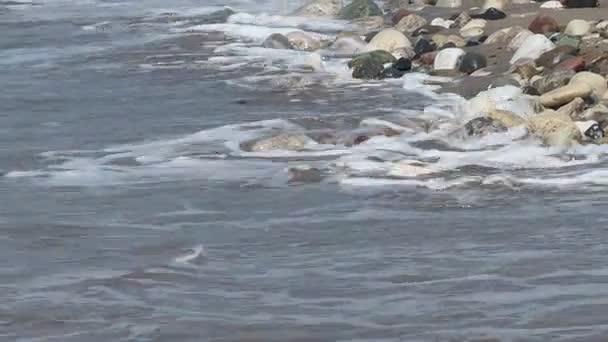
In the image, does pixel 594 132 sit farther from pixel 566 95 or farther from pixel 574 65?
pixel 574 65

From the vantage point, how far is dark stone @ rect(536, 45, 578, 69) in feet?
39.6

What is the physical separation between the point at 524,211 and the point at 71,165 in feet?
10.2

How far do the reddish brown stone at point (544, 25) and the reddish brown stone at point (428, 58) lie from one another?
1.14m

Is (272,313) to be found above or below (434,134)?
above

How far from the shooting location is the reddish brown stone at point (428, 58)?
1316 cm

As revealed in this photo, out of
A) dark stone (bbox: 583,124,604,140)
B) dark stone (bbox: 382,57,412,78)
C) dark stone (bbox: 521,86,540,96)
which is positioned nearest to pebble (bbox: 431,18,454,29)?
dark stone (bbox: 382,57,412,78)

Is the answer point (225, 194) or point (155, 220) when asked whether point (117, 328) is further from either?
point (225, 194)

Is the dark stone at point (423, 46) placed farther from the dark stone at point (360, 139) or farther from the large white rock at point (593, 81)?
the dark stone at point (360, 139)

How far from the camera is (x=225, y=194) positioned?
344 inches

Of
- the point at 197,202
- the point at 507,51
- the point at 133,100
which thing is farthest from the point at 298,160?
the point at 507,51

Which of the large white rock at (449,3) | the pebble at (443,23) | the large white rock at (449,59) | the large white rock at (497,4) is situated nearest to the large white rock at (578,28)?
the large white rock at (449,59)

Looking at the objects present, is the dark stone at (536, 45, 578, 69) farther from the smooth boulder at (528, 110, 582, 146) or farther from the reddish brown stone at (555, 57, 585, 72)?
the smooth boulder at (528, 110, 582, 146)

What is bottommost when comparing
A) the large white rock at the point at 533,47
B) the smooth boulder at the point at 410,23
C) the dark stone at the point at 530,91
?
the smooth boulder at the point at 410,23

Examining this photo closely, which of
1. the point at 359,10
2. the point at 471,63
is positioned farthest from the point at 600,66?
the point at 359,10
